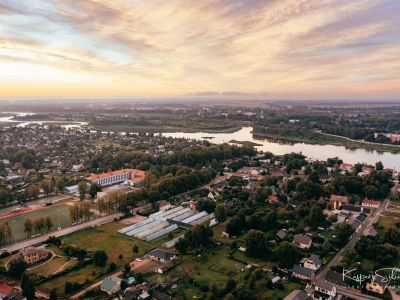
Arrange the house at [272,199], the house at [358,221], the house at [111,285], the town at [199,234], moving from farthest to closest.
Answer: the house at [272,199], the house at [358,221], the town at [199,234], the house at [111,285]

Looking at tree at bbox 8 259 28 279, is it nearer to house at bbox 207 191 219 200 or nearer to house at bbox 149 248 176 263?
house at bbox 149 248 176 263

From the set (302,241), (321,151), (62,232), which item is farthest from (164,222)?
(321,151)

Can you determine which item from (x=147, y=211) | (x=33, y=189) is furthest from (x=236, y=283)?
(x=33, y=189)

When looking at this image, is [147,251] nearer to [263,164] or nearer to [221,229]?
[221,229]

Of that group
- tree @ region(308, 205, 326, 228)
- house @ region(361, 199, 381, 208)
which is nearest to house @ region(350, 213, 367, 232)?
tree @ region(308, 205, 326, 228)

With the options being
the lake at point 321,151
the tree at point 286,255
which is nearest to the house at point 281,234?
the tree at point 286,255

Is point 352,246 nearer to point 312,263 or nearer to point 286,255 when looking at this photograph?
point 312,263

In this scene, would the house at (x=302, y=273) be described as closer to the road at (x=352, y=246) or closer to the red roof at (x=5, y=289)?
the road at (x=352, y=246)
